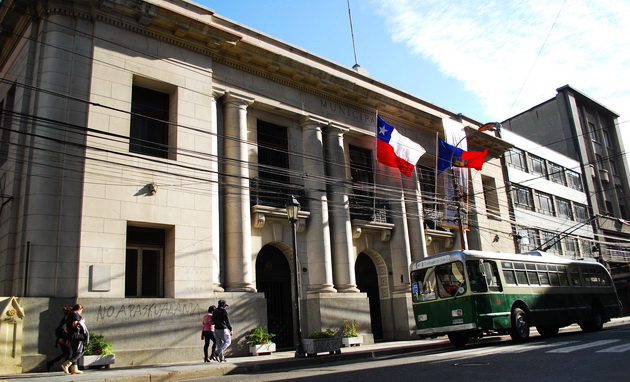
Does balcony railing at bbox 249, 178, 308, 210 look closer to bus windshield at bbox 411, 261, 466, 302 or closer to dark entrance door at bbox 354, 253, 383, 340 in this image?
dark entrance door at bbox 354, 253, 383, 340

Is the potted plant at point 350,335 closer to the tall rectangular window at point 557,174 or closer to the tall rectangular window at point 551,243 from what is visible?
the tall rectangular window at point 551,243

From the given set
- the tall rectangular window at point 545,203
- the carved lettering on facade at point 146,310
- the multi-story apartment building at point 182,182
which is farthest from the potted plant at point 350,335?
the tall rectangular window at point 545,203

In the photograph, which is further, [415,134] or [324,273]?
[415,134]

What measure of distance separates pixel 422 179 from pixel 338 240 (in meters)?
8.35

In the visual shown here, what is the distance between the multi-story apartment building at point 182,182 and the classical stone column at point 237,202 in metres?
0.07

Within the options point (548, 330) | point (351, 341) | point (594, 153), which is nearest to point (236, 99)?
Answer: point (351, 341)

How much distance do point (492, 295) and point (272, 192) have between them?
9.19 meters

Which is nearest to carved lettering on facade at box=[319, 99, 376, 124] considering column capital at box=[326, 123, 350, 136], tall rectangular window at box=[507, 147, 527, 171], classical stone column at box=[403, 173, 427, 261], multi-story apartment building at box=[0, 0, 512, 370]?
multi-story apartment building at box=[0, 0, 512, 370]

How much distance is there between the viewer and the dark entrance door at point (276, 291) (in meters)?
20.1

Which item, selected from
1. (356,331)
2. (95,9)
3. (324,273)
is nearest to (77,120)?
(95,9)

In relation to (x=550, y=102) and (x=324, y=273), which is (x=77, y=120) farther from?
(x=550, y=102)

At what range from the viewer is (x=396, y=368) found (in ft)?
36.1

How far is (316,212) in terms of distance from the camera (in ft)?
70.4

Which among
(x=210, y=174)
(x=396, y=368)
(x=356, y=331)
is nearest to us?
(x=396, y=368)
